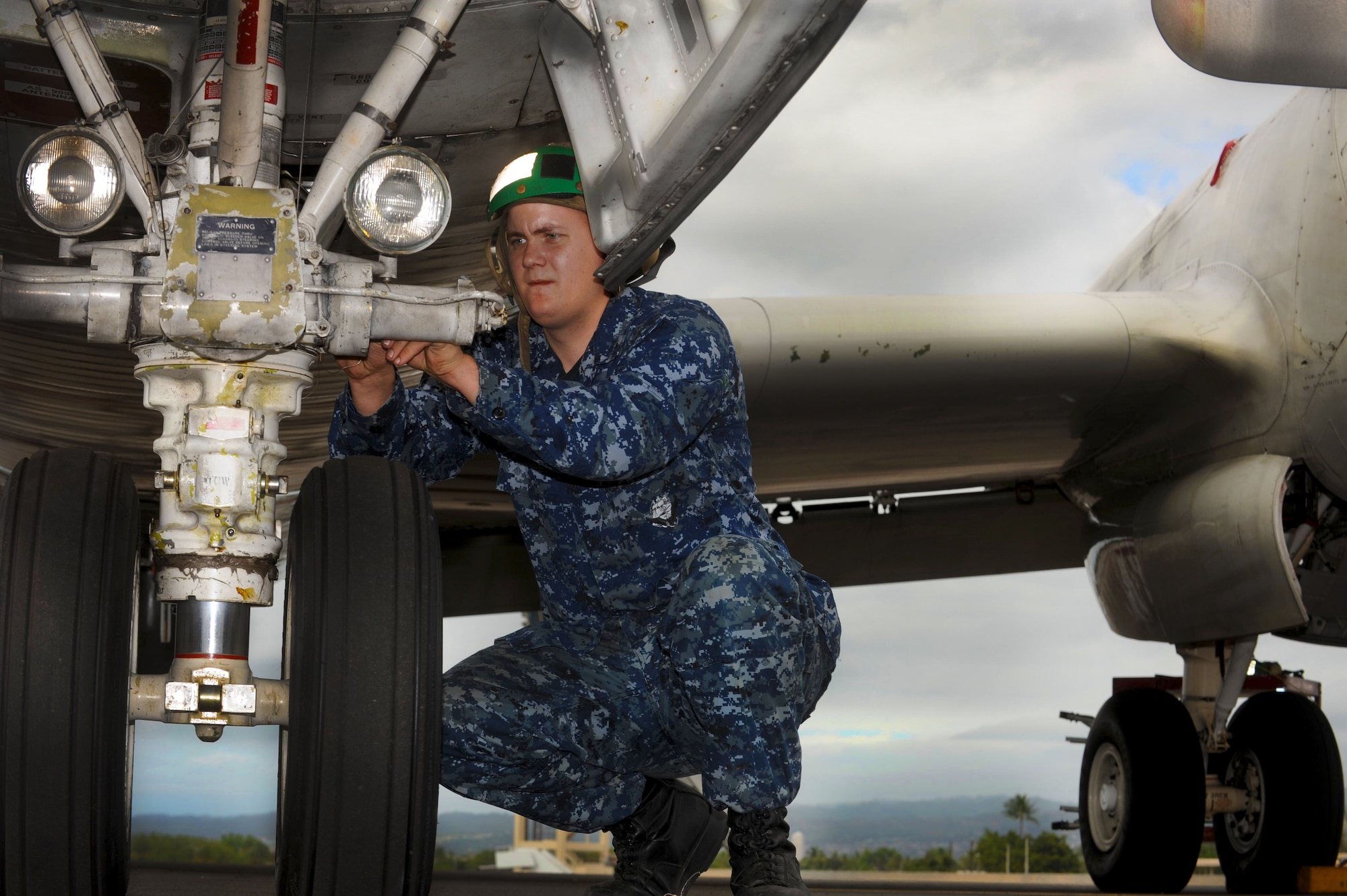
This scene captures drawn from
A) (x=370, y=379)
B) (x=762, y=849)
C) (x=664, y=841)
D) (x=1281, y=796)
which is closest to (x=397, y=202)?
(x=370, y=379)

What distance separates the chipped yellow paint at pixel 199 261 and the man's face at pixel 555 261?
25.6 inches

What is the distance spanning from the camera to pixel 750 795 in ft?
8.38

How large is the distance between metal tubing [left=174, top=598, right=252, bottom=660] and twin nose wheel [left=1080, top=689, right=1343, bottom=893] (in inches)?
163

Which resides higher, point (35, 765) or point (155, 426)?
point (155, 426)

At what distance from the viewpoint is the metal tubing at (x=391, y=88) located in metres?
2.48

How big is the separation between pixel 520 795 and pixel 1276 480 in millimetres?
2903

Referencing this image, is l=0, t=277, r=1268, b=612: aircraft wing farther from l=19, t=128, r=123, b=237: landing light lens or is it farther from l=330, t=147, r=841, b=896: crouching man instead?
l=19, t=128, r=123, b=237: landing light lens

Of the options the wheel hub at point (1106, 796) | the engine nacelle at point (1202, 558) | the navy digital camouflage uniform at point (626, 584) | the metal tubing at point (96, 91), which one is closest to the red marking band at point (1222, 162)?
the engine nacelle at point (1202, 558)

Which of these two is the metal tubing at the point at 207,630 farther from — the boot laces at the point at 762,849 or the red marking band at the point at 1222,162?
the red marking band at the point at 1222,162

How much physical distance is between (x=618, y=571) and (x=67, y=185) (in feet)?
4.37

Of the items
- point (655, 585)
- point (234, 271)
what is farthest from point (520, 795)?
point (234, 271)

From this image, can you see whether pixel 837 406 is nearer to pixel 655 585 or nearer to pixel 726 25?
pixel 655 585

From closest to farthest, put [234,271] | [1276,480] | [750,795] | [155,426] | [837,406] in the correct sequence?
1. [234,271]
2. [750,795]
3. [1276,480]
4. [155,426]
5. [837,406]

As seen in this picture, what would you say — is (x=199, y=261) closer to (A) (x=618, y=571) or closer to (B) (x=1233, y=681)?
(A) (x=618, y=571)
